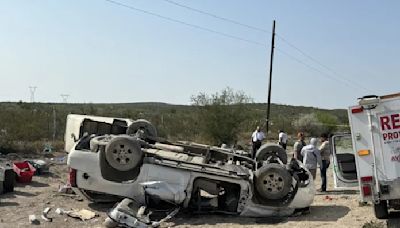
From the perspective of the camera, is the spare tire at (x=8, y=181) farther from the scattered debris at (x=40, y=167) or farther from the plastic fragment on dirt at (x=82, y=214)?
the plastic fragment on dirt at (x=82, y=214)

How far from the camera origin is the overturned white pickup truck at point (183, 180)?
9.74 meters

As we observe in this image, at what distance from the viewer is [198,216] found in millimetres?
10078

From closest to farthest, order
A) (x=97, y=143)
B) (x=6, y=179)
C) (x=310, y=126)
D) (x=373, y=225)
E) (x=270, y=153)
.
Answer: (x=373, y=225) → (x=97, y=143) → (x=270, y=153) → (x=6, y=179) → (x=310, y=126)

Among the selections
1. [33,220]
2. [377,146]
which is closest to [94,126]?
[33,220]

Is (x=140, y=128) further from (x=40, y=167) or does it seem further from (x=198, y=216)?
(x=40, y=167)

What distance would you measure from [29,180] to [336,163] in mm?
8041

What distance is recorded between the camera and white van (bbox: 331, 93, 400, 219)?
835 centimetres

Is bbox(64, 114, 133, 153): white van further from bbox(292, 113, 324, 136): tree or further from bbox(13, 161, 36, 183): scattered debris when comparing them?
bbox(292, 113, 324, 136): tree

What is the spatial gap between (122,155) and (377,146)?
4.44 m

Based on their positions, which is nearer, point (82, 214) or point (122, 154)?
point (122, 154)

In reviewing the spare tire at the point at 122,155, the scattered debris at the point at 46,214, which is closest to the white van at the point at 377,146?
the spare tire at the point at 122,155

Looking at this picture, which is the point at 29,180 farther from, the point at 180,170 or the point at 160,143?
the point at 180,170

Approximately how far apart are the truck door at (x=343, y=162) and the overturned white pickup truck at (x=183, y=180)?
1407mm

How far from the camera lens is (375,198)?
840 cm
